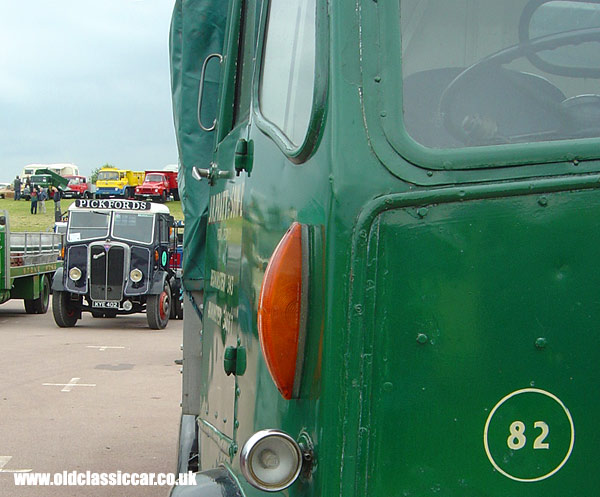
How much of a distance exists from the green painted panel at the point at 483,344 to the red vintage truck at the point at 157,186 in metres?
43.0

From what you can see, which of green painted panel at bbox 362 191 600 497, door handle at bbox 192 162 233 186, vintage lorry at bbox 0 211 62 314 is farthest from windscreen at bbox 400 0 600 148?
vintage lorry at bbox 0 211 62 314

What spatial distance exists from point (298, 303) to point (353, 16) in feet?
1.97

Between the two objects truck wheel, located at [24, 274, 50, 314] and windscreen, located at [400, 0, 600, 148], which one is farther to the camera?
truck wheel, located at [24, 274, 50, 314]

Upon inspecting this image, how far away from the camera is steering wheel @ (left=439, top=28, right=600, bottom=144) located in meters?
1.61

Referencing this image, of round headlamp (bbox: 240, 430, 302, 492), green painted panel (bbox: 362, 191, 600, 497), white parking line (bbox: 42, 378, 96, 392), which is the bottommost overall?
white parking line (bbox: 42, 378, 96, 392)

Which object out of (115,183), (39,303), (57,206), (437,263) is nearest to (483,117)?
(437,263)

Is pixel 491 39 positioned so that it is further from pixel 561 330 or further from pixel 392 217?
pixel 561 330

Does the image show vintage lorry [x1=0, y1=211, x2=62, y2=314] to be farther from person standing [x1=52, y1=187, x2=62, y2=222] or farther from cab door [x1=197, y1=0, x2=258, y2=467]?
cab door [x1=197, y1=0, x2=258, y2=467]

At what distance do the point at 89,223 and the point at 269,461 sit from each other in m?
13.5

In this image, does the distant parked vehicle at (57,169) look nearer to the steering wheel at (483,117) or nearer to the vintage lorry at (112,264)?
the vintage lorry at (112,264)

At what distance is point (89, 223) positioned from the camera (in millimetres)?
14531

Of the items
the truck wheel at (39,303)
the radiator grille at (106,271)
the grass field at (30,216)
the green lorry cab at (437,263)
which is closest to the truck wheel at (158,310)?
the radiator grille at (106,271)

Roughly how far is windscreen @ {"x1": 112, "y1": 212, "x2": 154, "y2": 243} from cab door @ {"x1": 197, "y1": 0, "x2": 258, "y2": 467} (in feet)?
38.2

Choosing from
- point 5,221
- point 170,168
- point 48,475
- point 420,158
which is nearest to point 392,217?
point 420,158
